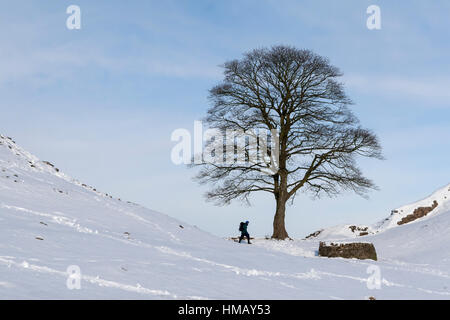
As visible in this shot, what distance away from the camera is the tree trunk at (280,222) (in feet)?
92.1

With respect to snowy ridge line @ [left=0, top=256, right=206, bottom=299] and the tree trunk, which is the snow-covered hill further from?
the tree trunk

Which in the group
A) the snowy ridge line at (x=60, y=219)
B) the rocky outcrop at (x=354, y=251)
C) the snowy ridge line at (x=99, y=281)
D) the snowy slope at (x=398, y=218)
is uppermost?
the snowy slope at (x=398, y=218)

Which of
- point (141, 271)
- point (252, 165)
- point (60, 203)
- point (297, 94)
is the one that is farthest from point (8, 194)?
point (297, 94)

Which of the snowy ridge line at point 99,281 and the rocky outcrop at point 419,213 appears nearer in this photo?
the snowy ridge line at point 99,281

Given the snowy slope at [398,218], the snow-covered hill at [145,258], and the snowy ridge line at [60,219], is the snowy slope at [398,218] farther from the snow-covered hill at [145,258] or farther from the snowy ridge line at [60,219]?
the snowy ridge line at [60,219]

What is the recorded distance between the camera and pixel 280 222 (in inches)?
1111

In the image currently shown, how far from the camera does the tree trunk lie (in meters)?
28.1

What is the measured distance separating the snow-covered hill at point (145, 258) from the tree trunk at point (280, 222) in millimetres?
4176

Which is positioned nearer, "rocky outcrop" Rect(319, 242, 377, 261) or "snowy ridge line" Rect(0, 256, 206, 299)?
"snowy ridge line" Rect(0, 256, 206, 299)

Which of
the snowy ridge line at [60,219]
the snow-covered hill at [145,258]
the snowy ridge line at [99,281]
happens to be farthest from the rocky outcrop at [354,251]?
the snowy ridge line at [99,281]

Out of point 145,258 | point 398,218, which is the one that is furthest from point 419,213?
point 145,258

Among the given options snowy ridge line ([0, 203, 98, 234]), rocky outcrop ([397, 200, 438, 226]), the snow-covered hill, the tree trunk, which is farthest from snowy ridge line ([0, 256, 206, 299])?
rocky outcrop ([397, 200, 438, 226])

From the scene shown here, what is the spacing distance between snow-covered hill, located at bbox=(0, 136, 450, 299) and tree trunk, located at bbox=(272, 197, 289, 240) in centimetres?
418

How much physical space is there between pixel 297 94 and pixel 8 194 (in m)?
17.0
